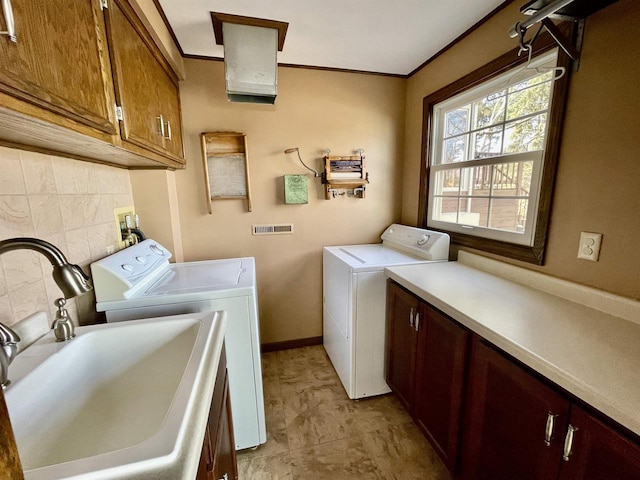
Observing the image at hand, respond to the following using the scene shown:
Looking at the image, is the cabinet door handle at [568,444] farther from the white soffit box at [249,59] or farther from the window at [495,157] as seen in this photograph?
the white soffit box at [249,59]

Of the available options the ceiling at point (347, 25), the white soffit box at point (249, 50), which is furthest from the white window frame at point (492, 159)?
the white soffit box at point (249, 50)

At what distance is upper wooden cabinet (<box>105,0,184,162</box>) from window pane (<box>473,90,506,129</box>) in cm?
194

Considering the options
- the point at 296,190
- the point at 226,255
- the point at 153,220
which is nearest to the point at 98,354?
the point at 153,220

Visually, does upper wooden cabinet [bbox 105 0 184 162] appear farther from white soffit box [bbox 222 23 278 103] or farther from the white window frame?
the white window frame

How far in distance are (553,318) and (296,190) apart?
179 cm

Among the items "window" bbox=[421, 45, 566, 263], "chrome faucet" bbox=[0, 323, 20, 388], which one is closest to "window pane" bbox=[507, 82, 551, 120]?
"window" bbox=[421, 45, 566, 263]

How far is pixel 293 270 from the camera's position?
8.01ft

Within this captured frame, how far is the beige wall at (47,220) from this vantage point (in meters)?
0.91

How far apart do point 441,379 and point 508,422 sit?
363 mm

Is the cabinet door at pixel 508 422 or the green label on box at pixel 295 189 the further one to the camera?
the green label on box at pixel 295 189

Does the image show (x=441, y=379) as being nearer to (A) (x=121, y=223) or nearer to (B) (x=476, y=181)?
(B) (x=476, y=181)

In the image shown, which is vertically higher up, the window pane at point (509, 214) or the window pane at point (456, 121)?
the window pane at point (456, 121)

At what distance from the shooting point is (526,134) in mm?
1509

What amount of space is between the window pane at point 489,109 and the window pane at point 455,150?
133mm
